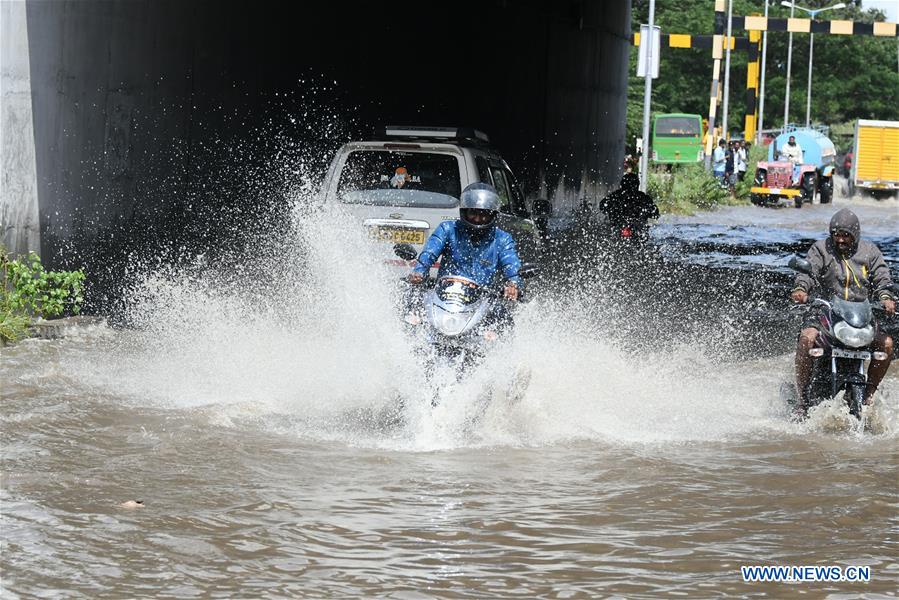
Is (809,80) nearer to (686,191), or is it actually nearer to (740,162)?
(740,162)

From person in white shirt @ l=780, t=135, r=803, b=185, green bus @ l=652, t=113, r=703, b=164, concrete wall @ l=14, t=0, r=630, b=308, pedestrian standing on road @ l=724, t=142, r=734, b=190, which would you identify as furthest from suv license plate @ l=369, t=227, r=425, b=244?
green bus @ l=652, t=113, r=703, b=164

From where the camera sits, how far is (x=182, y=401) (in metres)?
9.18

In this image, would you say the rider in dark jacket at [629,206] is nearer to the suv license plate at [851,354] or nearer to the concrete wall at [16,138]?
the concrete wall at [16,138]

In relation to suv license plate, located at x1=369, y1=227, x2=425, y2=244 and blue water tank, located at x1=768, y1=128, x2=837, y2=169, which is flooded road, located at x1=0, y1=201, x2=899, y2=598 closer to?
suv license plate, located at x1=369, y1=227, x2=425, y2=244

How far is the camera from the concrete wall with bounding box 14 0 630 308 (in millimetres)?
12211

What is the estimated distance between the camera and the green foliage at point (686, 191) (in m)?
35.1

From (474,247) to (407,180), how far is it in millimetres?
3566

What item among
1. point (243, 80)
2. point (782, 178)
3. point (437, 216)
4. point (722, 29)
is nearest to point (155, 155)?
point (243, 80)

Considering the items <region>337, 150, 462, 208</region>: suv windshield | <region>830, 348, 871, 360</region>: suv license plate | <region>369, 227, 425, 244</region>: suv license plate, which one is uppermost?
<region>337, 150, 462, 208</region>: suv windshield

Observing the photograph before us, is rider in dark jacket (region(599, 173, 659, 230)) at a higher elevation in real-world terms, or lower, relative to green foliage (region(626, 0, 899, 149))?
lower

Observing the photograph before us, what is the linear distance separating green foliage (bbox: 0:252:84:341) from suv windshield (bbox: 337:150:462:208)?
2.55m

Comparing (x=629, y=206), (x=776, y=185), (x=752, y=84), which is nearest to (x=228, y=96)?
(x=629, y=206)

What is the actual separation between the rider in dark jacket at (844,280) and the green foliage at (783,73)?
2302 inches

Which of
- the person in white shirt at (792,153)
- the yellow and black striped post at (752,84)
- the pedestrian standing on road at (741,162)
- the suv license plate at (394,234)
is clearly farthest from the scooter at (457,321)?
the yellow and black striped post at (752,84)
